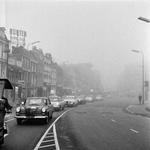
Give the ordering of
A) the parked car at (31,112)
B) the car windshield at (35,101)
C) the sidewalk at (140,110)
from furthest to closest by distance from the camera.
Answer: the sidewalk at (140,110)
the car windshield at (35,101)
the parked car at (31,112)

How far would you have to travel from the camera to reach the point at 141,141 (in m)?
9.43

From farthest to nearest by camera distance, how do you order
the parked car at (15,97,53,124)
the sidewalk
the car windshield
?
the sidewalk → the car windshield → the parked car at (15,97,53,124)

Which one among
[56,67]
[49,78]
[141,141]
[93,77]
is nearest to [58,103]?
[141,141]

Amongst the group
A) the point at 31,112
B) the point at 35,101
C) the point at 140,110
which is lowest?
the point at 140,110

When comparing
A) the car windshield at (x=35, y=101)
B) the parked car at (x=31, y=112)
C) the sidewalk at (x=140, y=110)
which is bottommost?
the sidewalk at (x=140, y=110)

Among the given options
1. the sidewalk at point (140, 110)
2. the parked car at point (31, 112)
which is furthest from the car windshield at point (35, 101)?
the sidewalk at point (140, 110)

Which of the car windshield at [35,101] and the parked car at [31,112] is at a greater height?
the car windshield at [35,101]

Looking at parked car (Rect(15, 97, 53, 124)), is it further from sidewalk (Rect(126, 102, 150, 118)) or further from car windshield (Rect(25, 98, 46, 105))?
sidewalk (Rect(126, 102, 150, 118))

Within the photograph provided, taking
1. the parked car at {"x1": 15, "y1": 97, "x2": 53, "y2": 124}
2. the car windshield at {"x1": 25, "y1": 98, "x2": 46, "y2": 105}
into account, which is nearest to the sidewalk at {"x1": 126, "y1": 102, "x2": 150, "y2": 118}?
the car windshield at {"x1": 25, "y1": 98, "x2": 46, "y2": 105}

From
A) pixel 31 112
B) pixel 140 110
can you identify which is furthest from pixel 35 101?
pixel 140 110

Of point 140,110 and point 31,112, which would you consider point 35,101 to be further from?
point 140,110

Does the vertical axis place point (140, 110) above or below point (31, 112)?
below

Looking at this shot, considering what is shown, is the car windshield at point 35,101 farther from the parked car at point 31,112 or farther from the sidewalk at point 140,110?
the sidewalk at point 140,110

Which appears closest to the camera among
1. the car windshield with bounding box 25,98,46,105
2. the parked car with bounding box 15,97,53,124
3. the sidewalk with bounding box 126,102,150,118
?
the parked car with bounding box 15,97,53,124
